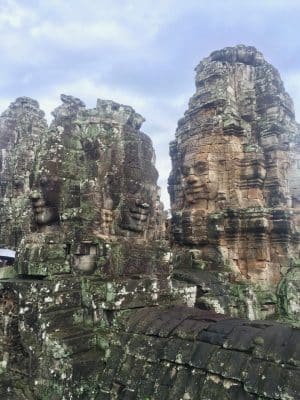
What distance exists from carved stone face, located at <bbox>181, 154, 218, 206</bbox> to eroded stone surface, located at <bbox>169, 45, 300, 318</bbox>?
0.09 feet

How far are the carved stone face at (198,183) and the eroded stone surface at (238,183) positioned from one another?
1.1 inches

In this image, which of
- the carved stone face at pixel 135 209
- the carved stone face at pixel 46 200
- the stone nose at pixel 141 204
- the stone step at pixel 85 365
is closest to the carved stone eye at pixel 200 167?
the carved stone face at pixel 135 209

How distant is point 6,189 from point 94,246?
15.4 metres

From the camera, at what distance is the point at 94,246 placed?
462 centimetres

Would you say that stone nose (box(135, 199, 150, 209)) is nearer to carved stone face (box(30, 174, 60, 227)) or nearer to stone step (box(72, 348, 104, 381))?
carved stone face (box(30, 174, 60, 227))

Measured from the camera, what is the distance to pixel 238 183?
34.6 feet

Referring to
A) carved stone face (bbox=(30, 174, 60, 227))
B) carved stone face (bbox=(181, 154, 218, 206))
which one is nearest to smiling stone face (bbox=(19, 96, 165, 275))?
carved stone face (bbox=(30, 174, 60, 227))

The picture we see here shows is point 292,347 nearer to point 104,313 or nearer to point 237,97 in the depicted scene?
point 104,313

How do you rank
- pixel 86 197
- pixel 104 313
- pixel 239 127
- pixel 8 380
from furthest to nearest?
pixel 239 127, pixel 86 197, pixel 104 313, pixel 8 380

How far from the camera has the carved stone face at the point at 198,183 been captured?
33.7 feet

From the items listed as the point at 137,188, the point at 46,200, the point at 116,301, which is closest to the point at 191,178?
the point at 137,188

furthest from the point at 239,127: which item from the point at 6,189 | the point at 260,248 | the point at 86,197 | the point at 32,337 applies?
the point at 6,189

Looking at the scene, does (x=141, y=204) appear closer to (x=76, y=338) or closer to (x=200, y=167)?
(x=76, y=338)

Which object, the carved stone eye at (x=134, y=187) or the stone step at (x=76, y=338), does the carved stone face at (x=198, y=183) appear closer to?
the carved stone eye at (x=134, y=187)
